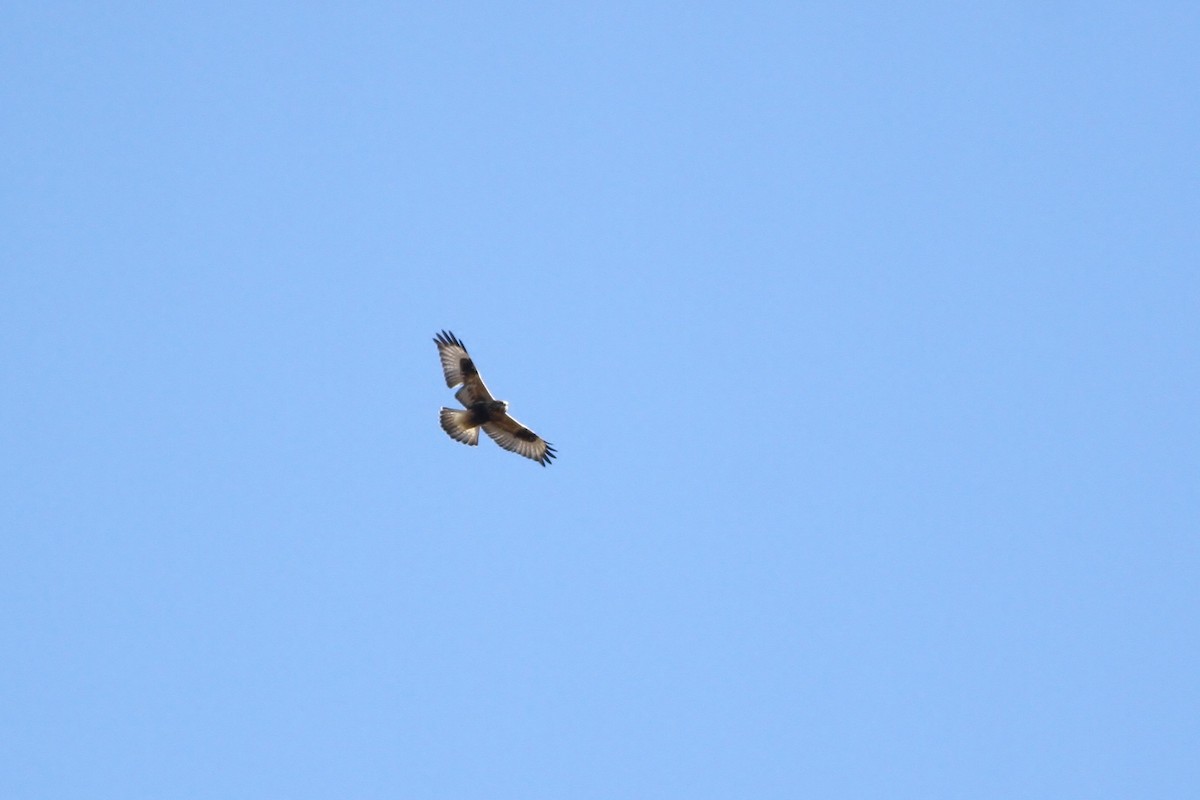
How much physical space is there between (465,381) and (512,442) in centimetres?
125

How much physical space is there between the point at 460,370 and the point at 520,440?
1442 millimetres

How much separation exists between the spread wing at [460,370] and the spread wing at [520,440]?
0.51 metres

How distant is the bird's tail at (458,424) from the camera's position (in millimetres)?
28344

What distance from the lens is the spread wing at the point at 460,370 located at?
28.2m

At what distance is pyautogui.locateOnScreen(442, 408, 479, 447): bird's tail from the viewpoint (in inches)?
1116

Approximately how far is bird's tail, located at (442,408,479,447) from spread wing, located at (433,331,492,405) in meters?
0.18

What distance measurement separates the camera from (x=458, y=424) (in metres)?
28.4

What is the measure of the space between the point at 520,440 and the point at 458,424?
1.01 m

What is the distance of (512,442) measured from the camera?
28.8 meters

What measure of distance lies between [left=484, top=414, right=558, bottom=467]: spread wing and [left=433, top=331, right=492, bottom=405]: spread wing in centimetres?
51

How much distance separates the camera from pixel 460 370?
28.3m

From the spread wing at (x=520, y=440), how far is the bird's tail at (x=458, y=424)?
11.7 inches

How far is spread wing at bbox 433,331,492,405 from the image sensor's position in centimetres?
2823
